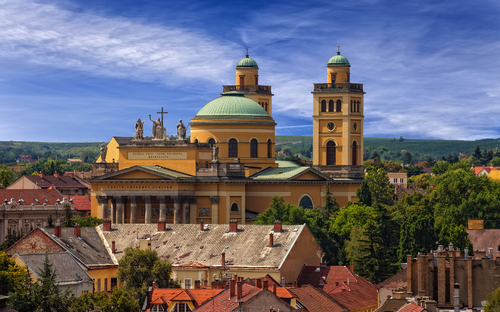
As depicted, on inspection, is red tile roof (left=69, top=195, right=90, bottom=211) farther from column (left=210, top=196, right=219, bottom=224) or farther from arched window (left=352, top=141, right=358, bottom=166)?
column (left=210, top=196, right=219, bottom=224)

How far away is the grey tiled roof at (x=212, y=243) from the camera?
86562 mm

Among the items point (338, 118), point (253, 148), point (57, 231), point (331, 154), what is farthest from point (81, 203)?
point (57, 231)

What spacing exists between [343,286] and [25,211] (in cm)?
7335

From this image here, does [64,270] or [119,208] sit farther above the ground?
[119,208]

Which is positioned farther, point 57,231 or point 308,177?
point 308,177

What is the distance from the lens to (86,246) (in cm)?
9006

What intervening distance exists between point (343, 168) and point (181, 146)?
24329 millimetres

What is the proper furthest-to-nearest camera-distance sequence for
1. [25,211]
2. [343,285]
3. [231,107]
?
1. [25,211]
2. [231,107]
3. [343,285]

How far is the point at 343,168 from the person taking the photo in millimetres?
135125

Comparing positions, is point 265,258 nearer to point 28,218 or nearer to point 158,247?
point 158,247

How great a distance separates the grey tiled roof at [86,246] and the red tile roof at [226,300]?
17582mm

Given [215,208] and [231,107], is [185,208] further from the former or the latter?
[231,107]

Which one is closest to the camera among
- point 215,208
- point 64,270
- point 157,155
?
point 64,270

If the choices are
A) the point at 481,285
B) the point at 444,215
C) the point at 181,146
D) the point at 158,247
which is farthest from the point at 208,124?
the point at 481,285
